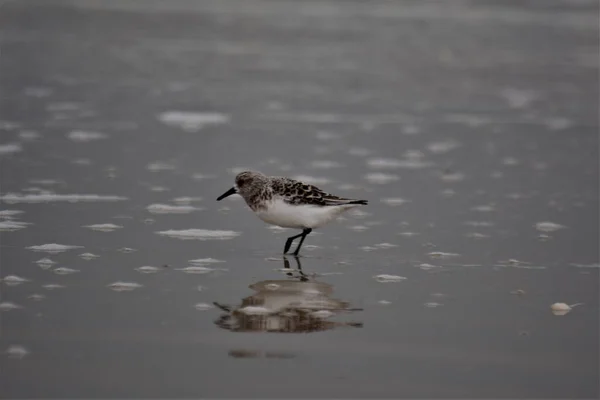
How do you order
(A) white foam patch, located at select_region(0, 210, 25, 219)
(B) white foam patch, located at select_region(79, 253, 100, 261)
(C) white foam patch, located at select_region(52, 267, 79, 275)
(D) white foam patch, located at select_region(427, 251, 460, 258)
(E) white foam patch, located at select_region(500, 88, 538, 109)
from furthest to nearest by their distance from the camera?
1. (E) white foam patch, located at select_region(500, 88, 538, 109)
2. (A) white foam patch, located at select_region(0, 210, 25, 219)
3. (D) white foam patch, located at select_region(427, 251, 460, 258)
4. (B) white foam patch, located at select_region(79, 253, 100, 261)
5. (C) white foam patch, located at select_region(52, 267, 79, 275)

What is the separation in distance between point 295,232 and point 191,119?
4872 millimetres

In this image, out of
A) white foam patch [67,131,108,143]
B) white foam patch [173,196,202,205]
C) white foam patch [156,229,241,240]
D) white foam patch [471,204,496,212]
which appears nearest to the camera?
white foam patch [156,229,241,240]

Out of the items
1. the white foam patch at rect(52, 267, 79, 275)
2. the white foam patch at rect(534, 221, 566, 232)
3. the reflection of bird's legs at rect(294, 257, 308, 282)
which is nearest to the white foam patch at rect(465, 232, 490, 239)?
the white foam patch at rect(534, 221, 566, 232)

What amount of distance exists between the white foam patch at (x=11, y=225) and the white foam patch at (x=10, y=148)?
9.10 feet

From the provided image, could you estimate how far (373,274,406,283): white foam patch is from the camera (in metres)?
6.77

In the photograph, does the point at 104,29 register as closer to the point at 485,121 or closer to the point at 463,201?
the point at 485,121

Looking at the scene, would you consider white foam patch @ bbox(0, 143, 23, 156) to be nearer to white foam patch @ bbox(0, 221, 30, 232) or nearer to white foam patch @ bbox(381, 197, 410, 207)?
white foam patch @ bbox(0, 221, 30, 232)

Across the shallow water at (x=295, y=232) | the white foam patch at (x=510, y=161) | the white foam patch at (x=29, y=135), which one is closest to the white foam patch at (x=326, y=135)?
the shallow water at (x=295, y=232)

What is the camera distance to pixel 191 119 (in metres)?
12.8

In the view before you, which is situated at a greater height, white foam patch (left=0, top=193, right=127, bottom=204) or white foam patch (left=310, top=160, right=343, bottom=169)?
white foam patch (left=310, top=160, right=343, bottom=169)

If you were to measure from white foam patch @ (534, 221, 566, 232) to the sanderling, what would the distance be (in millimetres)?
1864

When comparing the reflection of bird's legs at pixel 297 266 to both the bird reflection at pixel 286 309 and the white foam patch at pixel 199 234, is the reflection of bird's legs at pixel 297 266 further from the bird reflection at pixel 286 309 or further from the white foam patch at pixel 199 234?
the white foam patch at pixel 199 234

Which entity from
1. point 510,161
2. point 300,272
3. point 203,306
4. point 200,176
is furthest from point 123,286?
point 510,161

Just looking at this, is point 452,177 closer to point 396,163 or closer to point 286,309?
point 396,163
